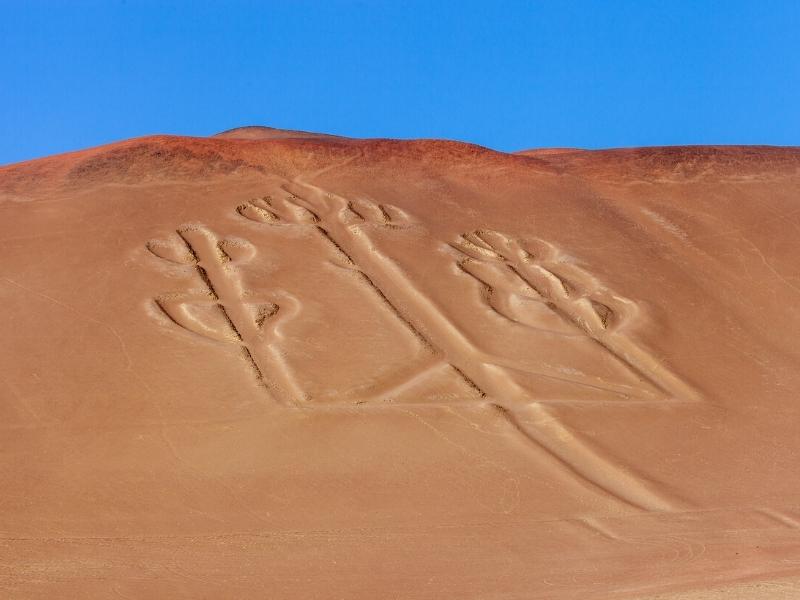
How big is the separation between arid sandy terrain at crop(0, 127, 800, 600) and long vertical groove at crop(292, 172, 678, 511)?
41 millimetres

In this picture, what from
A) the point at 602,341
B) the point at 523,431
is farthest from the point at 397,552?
the point at 602,341

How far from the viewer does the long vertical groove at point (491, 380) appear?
8.70 meters

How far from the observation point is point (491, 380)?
35.3ft

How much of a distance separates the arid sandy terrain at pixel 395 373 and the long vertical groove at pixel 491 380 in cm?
4

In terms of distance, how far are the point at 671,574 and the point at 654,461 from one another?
115 inches

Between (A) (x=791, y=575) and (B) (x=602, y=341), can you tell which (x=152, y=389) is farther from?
(A) (x=791, y=575)

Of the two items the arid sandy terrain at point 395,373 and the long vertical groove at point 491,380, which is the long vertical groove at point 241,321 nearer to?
the arid sandy terrain at point 395,373

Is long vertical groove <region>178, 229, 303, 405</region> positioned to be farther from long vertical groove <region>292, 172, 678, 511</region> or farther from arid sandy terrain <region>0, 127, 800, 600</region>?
long vertical groove <region>292, 172, 678, 511</region>

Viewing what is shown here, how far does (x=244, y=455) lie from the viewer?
29.0 feet

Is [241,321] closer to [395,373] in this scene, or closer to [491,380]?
[395,373]

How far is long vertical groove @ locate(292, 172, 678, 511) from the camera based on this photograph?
870 centimetres

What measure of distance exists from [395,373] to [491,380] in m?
1.09

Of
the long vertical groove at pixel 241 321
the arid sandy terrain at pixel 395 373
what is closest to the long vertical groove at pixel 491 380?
the arid sandy terrain at pixel 395 373

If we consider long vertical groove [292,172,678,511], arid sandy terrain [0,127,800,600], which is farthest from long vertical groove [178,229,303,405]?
long vertical groove [292,172,678,511]
